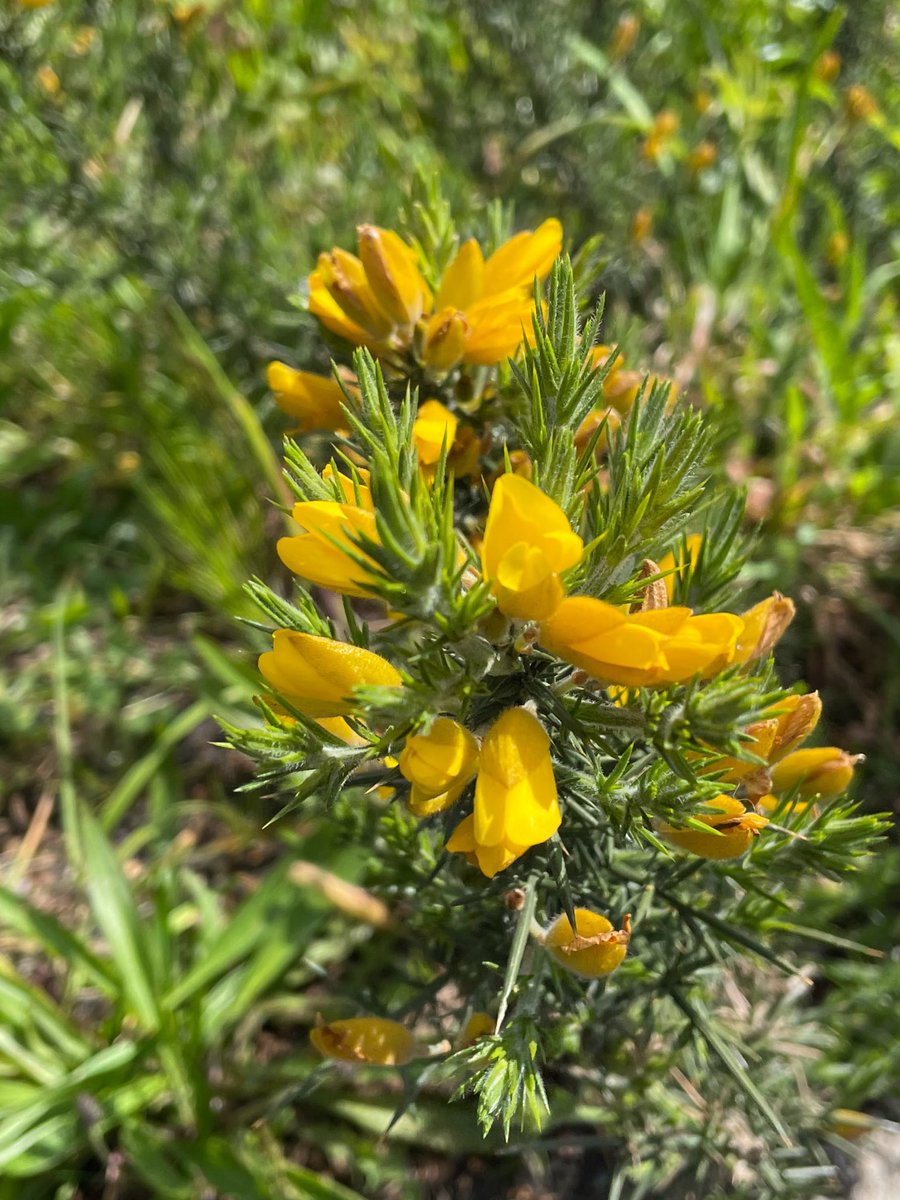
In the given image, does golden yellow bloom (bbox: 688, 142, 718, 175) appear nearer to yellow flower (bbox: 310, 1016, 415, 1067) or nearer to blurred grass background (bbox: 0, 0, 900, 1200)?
blurred grass background (bbox: 0, 0, 900, 1200)

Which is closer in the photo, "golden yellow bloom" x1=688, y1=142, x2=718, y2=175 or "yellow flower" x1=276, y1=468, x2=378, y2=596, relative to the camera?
"yellow flower" x1=276, y1=468, x2=378, y2=596

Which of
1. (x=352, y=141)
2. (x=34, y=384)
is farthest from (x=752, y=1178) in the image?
(x=34, y=384)

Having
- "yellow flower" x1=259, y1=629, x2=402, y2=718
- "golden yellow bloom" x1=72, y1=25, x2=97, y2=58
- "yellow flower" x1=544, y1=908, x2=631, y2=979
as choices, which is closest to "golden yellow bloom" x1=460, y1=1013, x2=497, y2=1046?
"yellow flower" x1=544, y1=908, x2=631, y2=979

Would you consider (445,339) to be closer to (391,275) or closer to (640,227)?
(391,275)

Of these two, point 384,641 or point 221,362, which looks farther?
point 221,362

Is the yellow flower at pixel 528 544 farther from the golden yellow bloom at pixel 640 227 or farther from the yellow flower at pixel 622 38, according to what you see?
the yellow flower at pixel 622 38

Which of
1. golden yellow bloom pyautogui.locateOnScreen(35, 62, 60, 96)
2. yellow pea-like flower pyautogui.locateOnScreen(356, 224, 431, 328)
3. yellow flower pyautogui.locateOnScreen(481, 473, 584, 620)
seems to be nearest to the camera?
yellow flower pyautogui.locateOnScreen(481, 473, 584, 620)

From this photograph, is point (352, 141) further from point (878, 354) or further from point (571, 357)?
point (571, 357)

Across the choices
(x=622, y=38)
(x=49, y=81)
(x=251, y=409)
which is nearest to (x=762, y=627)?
(x=251, y=409)
